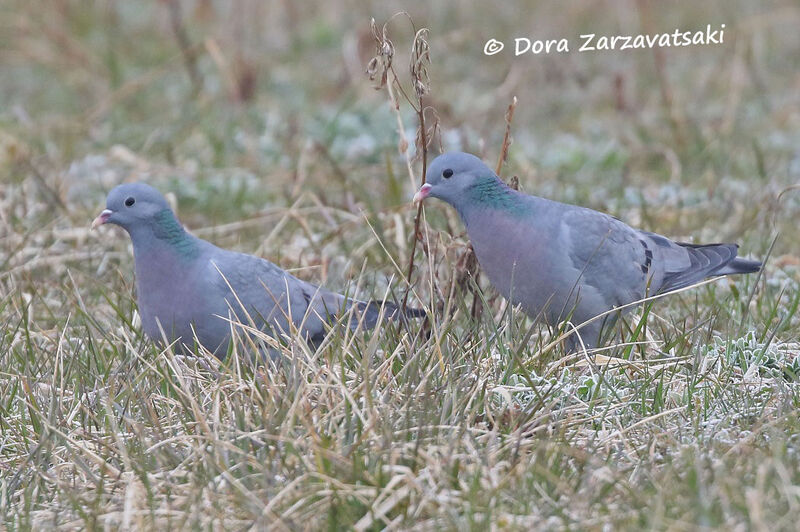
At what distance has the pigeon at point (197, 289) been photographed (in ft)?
12.8

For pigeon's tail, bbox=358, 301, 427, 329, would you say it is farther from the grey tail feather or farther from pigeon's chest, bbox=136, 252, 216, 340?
the grey tail feather

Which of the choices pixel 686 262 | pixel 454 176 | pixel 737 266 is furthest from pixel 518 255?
pixel 737 266

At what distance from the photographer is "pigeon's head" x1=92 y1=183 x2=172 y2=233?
4.04 meters

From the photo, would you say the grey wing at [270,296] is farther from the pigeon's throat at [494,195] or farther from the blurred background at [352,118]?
the pigeon's throat at [494,195]

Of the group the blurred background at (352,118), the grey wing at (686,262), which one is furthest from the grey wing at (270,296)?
the grey wing at (686,262)

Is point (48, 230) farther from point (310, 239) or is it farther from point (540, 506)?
point (540, 506)

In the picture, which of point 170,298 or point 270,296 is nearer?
point 170,298

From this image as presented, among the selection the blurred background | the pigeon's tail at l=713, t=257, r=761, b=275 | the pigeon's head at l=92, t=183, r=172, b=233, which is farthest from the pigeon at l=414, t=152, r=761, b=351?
the pigeon's head at l=92, t=183, r=172, b=233

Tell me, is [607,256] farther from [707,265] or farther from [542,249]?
[707,265]

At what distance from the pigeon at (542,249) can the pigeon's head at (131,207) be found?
0.90 meters

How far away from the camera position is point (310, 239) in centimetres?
543

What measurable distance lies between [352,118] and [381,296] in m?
2.77

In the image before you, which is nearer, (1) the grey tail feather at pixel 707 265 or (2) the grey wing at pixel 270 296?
(2) the grey wing at pixel 270 296

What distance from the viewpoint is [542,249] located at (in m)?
3.94
